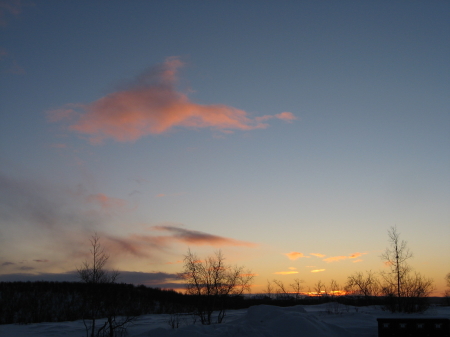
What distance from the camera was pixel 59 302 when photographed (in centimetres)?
4722

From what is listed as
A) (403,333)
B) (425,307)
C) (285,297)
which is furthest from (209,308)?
(285,297)

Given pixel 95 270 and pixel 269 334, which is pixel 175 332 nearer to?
pixel 269 334

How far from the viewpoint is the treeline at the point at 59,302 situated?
133ft

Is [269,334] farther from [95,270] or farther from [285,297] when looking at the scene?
[285,297]

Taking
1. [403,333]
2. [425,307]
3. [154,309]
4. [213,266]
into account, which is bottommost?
[154,309]

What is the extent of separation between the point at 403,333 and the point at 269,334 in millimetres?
5648

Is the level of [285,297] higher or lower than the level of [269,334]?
lower

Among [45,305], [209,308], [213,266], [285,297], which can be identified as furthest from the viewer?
[285,297]

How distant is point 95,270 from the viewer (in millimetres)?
A: 23844

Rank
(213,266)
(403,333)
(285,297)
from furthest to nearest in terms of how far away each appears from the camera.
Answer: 1. (285,297)
2. (213,266)
3. (403,333)

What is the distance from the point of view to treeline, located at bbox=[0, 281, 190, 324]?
4066 centimetres

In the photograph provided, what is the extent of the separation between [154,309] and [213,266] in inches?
1059

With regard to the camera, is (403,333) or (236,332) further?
(236,332)

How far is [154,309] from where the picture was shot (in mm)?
50812
